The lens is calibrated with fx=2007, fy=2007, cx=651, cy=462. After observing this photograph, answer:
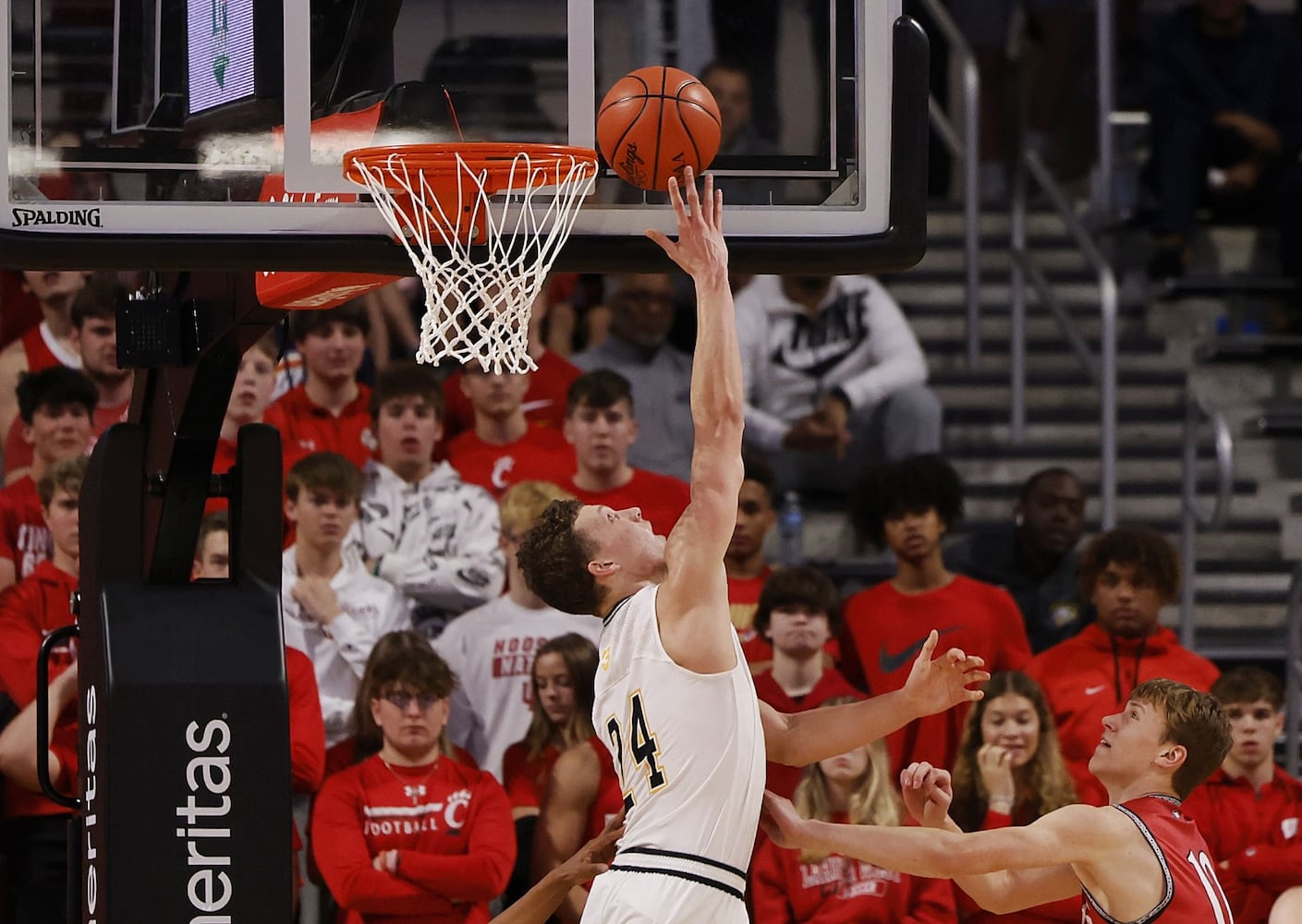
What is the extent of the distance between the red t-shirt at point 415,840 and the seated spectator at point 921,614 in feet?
4.76

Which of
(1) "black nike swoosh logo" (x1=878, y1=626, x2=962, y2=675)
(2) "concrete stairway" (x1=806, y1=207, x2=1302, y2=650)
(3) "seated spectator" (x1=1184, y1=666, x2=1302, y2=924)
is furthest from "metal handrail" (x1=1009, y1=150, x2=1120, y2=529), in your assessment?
(3) "seated spectator" (x1=1184, y1=666, x2=1302, y2=924)

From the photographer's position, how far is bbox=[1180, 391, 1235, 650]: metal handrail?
799 cm

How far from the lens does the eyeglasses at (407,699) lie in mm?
6551

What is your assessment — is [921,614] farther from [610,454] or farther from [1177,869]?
[1177,869]

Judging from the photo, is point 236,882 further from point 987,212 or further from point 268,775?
point 987,212

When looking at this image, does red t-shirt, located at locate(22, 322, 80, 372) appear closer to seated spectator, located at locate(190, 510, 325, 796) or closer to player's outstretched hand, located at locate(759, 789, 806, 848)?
seated spectator, located at locate(190, 510, 325, 796)

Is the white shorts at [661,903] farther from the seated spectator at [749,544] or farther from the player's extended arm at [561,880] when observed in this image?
the seated spectator at [749,544]

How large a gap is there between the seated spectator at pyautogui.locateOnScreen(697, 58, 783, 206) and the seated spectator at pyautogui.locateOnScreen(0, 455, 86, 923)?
2.62 m

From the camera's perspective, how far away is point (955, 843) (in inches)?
188

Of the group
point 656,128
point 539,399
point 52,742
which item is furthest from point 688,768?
point 539,399

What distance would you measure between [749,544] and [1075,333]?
249 centimetres

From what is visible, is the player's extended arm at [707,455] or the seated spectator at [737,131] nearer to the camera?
the player's extended arm at [707,455]

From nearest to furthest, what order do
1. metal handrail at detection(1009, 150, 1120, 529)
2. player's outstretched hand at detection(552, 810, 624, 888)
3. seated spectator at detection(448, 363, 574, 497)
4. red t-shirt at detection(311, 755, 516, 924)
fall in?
player's outstretched hand at detection(552, 810, 624, 888)
red t-shirt at detection(311, 755, 516, 924)
seated spectator at detection(448, 363, 574, 497)
metal handrail at detection(1009, 150, 1120, 529)

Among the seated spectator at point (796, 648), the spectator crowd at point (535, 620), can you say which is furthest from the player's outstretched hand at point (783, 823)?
the seated spectator at point (796, 648)
